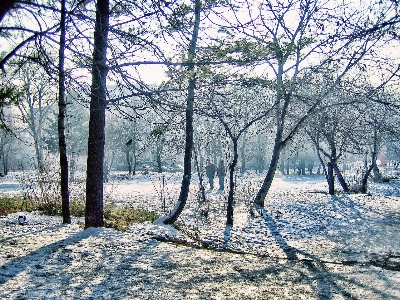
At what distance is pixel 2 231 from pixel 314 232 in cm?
722

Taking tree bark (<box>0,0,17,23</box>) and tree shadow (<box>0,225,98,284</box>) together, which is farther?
tree shadow (<box>0,225,98,284</box>)

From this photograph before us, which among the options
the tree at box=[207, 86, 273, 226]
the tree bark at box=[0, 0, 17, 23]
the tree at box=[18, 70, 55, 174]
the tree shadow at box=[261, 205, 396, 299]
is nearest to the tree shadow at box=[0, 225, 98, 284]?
the tree at box=[18, 70, 55, 174]

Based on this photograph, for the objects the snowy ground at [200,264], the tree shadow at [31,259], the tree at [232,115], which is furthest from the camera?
the tree at [232,115]

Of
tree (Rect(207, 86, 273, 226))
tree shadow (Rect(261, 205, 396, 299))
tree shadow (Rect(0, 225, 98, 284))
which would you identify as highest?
tree (Rect(207, 86, 273, 226))

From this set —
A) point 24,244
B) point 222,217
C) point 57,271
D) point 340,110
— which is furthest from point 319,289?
point 340,110

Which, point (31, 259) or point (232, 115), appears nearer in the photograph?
point (31, 259)

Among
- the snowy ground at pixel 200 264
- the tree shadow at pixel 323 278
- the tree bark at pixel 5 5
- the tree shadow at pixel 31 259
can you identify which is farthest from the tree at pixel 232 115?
the tree bark at pixel 5 5

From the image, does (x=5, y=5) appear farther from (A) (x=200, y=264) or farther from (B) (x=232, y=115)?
(B) (x=232, y=115)

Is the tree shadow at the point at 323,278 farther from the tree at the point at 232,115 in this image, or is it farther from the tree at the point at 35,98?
the tree at the point at 35,98

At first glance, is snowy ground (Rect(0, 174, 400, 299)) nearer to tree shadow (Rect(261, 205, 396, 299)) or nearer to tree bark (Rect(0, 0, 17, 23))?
tree shadow (Rect(261, 205, 396, 299))

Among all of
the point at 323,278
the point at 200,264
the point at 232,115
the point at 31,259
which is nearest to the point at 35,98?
the point at 232,115

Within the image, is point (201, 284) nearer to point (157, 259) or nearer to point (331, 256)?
point (157, 259)

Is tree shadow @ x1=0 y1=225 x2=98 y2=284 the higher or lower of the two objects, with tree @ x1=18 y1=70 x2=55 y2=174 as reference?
lower

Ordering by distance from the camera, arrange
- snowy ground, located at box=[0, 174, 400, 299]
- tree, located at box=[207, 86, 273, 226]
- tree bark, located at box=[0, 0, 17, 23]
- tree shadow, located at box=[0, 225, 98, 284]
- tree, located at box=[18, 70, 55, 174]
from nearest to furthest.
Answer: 1. tree bark, located at box=[0, 0, 17, 23]
2. snowy ground, located at box=[0, 174, 400, 299]
3. tree shadow, located at box=[0, 225, 98, 284]
4. tree, located at box=[207, 86, 273, 226]
5. tree, located at box=[18, 70, 55, 174]
